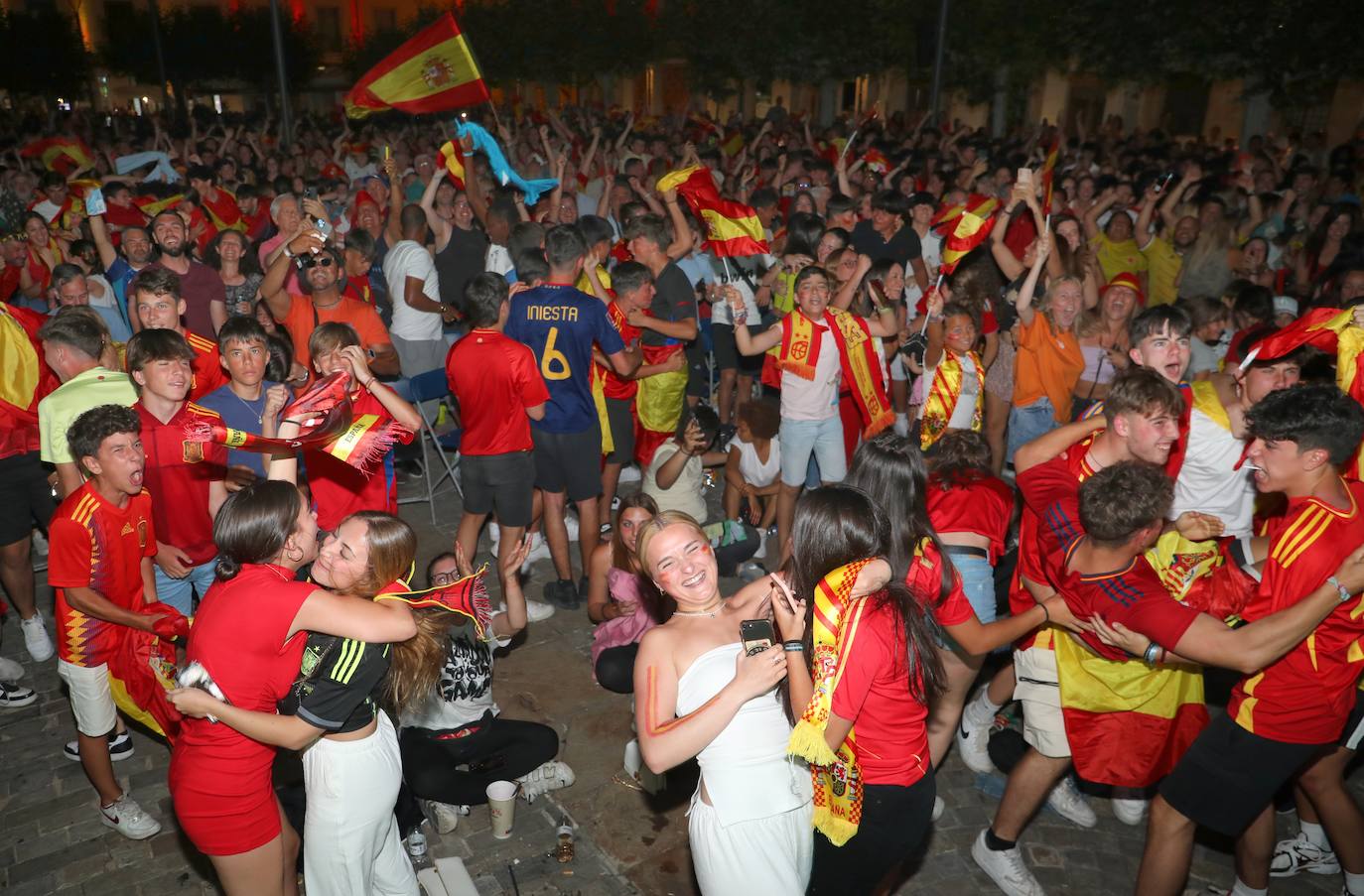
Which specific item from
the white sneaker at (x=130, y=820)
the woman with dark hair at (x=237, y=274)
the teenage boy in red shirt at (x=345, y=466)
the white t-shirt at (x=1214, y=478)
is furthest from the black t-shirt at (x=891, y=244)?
the white sneaker at (x=130, y=820)

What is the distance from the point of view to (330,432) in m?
4.13

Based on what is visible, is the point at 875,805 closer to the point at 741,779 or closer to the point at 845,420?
the point at 741,779

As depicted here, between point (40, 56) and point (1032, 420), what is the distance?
39486 mm

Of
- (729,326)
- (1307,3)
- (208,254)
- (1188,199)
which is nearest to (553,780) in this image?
(729,326)

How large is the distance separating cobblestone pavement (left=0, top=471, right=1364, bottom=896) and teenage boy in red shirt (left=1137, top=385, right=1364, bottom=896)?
85 centimetres

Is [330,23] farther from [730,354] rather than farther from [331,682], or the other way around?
[331,682]

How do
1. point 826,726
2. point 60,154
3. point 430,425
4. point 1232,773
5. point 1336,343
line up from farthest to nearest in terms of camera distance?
point 60,154 → point 430,425 → point 1336,343 → point 1232,773 → point 826,726

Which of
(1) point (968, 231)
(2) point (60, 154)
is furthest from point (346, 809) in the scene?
(2) point (60, 154)

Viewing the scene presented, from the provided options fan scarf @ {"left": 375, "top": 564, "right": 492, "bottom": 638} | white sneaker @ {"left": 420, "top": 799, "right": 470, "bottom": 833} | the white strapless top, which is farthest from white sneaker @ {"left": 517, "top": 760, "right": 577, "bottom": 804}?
the white strapless top

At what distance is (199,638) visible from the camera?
10.4 ft

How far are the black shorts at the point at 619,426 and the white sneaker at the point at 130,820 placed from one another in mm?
3889

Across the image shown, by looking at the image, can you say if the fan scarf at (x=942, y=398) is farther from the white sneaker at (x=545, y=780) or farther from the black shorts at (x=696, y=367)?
the black shorts at (x=696, y=367)

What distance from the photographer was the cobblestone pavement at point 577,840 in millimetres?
4258

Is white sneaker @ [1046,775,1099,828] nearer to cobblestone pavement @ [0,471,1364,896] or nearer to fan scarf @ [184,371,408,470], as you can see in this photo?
cobblestone pavement @ [0,471,1364,896]
